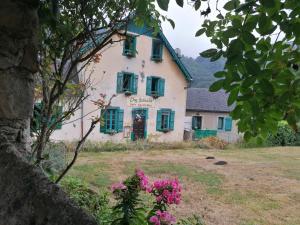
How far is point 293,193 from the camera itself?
36.3 feet

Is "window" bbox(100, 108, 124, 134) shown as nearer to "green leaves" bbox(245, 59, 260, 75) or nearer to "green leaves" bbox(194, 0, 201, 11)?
"green leaves" bbox(194, 0, 201, 11)

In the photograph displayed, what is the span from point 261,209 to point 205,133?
54.6 ft

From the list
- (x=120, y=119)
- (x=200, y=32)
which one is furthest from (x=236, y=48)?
(x=120, y=119)

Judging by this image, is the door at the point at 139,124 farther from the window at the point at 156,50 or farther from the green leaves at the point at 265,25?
the green leaves at the point at 265,25

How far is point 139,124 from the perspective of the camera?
21.8 meters

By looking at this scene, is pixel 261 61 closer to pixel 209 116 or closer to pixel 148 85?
pixel 148 85

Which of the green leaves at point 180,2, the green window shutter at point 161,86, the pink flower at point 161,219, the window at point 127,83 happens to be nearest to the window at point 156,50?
the green window shutter at point 161,86

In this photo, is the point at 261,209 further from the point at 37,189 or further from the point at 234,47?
the point at 37,189

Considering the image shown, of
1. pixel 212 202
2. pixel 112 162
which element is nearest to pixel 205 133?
pixel 112 162

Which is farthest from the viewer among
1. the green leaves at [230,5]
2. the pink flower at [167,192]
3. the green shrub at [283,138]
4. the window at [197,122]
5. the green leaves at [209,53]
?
the window at [197,122]

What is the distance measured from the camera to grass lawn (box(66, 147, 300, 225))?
8.52 m

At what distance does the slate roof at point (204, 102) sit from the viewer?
93.1 feet

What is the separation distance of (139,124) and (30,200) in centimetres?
2075

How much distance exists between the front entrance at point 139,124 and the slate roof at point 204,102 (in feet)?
23.3
